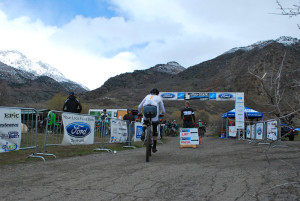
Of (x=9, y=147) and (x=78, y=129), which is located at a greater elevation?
(x=78, y=129)

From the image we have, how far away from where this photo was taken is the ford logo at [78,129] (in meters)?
8.44

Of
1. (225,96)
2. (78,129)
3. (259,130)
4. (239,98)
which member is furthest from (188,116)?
(225,96)

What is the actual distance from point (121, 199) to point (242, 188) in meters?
1.65

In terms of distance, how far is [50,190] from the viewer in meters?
3.69

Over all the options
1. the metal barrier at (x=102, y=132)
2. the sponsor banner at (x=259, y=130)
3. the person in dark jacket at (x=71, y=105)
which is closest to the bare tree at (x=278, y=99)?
the metal barrier at (x=102, y=132)

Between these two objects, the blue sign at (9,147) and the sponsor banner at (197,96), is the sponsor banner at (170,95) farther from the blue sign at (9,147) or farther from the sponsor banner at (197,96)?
the blue sign at (9,147)

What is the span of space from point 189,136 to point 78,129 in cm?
472

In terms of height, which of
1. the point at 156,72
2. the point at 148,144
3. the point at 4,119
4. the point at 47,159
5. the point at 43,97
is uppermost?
the point at 156,72

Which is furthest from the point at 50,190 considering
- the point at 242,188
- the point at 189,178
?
the point at 242,188

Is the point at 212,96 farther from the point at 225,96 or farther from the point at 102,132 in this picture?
the point at 102,132

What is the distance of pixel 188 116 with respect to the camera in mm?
11734

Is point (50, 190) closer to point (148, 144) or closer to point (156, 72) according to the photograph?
point (148, 144)

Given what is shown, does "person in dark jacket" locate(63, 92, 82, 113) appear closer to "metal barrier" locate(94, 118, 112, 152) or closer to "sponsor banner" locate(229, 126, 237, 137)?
"metal barrier" locate(94, 118, 112, 152)

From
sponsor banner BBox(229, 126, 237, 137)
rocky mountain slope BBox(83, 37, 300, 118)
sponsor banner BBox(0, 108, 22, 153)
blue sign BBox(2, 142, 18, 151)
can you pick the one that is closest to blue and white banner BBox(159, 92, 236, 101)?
sponsor banner BBox(229, 126, 237, 137)
